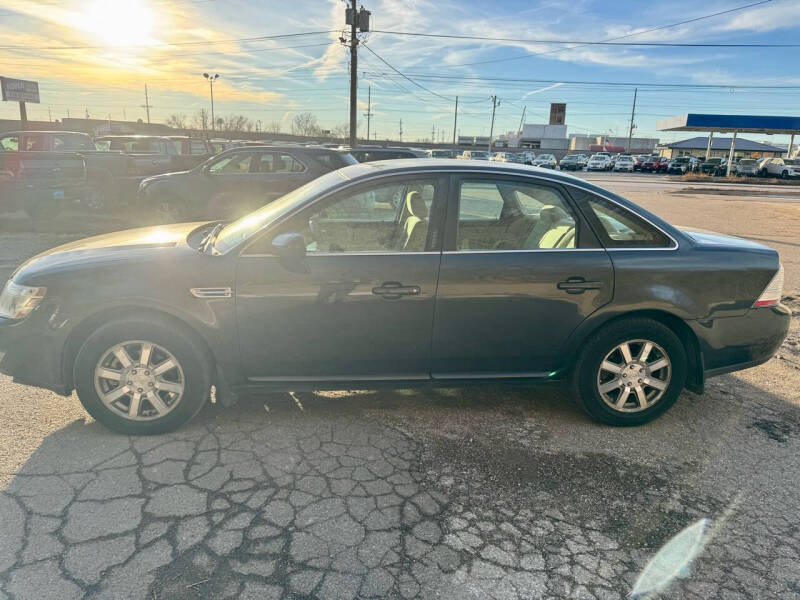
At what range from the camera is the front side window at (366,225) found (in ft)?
11.1

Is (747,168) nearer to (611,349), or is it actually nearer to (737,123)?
(737,123)

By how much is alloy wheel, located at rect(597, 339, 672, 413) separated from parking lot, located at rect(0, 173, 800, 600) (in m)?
0.23

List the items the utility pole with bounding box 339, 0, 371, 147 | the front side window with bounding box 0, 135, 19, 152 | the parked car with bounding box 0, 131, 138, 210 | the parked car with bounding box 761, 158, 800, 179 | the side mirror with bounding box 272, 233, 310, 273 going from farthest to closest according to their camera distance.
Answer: the parked car with bounding box 761, 158, 800, 179 → the utility pole with bounding box 339, 0, 371, 147 → the front side window with bounding box 0, 135, 19, 152 → the parked car with bounding box 0, 131, 138, 210 → the side mirror with bounding box 272, 233, 310, 273

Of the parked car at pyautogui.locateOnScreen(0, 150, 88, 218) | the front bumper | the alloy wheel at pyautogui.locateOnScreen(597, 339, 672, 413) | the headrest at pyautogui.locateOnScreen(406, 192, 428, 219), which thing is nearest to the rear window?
the alloy wheel at pyautogui.locateOnScreen(597, 339, 672, 413)

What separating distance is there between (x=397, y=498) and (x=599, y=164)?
2157 inches

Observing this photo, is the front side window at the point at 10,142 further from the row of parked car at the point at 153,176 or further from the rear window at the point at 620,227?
the rear window at the point at 620,227

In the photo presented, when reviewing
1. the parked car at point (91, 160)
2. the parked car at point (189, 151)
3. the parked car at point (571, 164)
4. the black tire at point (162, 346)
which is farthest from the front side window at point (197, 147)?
the parked car at point (571, 164)

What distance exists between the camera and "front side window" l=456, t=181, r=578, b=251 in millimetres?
3436

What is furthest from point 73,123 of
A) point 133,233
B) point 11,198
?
point 133,233

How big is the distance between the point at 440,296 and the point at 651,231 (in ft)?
4.89

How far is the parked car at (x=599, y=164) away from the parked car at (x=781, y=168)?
1280 cm

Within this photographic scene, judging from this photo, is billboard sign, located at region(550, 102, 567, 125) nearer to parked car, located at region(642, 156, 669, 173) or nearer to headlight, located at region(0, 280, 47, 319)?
parked car, located at region(642, 156, 669, 173)

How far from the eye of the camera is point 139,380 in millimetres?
3273

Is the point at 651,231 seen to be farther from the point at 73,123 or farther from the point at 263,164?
the point at 73,123
